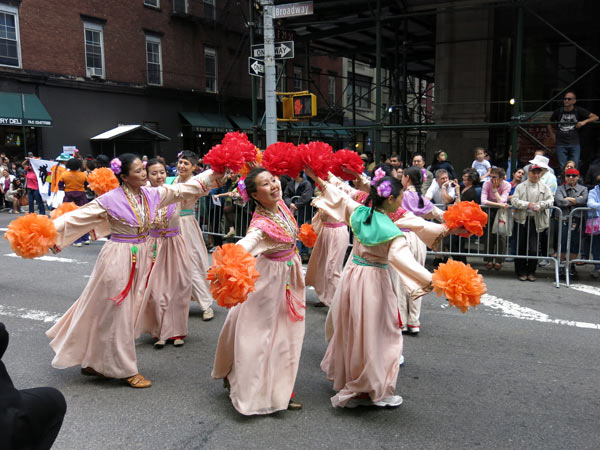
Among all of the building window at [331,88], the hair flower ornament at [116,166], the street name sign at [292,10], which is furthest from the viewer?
the building window at [331,88]

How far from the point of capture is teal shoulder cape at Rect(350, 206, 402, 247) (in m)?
3.69

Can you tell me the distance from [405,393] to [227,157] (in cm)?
243

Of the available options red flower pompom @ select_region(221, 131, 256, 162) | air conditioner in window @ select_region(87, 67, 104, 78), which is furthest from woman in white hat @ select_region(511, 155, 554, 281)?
air conditioner in window @ select_region(87, 67, 104, 78)

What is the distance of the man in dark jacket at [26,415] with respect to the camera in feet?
5.93

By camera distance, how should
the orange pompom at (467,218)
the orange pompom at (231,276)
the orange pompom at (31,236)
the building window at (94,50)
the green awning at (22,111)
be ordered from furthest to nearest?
the building window at (94,50), the green awning at (22,111), the orange pompom at (467,218), the orange pompom at (31,236), the orange pompom at (231,276)

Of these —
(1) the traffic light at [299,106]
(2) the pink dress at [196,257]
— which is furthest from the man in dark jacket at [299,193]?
(2) the pink dress at [196,257]

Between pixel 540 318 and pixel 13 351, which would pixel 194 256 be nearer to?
pixel 13 351

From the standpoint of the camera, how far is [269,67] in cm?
937

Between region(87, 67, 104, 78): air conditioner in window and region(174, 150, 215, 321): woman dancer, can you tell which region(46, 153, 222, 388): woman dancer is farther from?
region(87, 67, 104, 78): air conditioner in window

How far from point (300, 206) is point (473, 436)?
5785 mm

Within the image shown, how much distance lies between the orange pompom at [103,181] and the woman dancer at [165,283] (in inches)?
15.3

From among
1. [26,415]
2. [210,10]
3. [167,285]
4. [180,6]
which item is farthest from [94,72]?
[26,415]

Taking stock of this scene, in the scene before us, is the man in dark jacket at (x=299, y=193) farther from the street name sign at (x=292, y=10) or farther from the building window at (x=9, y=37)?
the building window at (x=9, y=37)

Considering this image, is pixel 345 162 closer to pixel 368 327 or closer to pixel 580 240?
pixel 368 327
